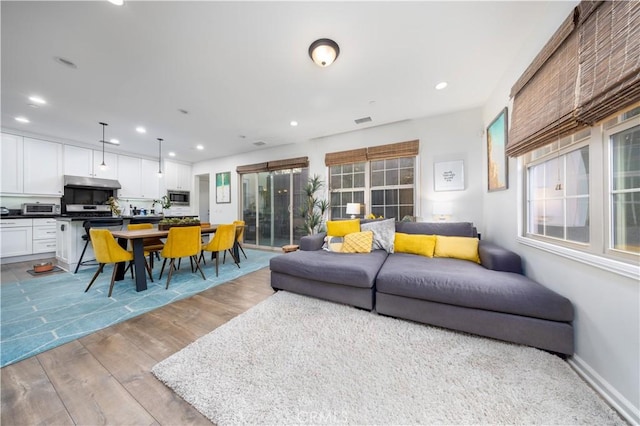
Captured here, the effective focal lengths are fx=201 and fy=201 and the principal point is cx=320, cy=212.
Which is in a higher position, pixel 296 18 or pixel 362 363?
pixel 296 18

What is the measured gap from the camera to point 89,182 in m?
4.84

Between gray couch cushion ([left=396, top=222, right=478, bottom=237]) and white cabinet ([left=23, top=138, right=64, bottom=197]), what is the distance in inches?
289

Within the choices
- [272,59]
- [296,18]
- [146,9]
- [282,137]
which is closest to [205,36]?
[146,9]

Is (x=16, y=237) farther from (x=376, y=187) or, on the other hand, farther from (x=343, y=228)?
(x=376, y=187)

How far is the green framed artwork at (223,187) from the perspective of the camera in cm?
618

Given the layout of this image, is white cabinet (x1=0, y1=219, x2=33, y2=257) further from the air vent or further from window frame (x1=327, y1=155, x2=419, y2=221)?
the air vent

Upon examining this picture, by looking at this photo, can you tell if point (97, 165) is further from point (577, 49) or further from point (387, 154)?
point (577, 49)

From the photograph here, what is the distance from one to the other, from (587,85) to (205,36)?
2999mm

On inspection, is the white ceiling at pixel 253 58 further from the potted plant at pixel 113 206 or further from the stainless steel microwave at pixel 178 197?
the stainless steel microwave at pixel 178 197

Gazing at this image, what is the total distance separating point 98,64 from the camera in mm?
2283

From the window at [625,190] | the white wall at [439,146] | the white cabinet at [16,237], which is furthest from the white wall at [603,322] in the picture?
the white cabinet at [16,237]

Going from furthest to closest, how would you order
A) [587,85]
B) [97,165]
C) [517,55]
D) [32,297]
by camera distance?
[97,165], [32,297], [517,55], [587,85]

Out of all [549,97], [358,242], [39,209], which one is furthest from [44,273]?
[549,97]

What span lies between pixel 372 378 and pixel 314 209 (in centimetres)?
371
